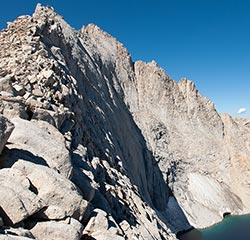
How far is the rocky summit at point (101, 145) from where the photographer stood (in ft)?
29.6

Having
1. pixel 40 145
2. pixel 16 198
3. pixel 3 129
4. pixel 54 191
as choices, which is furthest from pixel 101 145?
pixel 16 198

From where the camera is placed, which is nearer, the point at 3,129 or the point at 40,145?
the point at 3,129

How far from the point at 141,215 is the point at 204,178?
3860 cm

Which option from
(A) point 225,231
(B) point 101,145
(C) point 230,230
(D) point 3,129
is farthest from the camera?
(C) point 230,230

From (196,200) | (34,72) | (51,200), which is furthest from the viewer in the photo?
(196,200)

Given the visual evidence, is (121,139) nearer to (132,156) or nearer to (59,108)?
(132,156)

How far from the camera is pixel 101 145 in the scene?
78.8ft

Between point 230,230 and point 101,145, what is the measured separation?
27525mm

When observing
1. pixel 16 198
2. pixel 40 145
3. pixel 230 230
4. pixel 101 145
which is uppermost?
pixel 101 145

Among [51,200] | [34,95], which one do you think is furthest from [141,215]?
[51,200]

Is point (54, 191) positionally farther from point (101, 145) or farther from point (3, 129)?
point (101, 145)

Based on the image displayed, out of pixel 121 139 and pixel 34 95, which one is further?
pixel 121 139

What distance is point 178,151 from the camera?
57375 millimetres

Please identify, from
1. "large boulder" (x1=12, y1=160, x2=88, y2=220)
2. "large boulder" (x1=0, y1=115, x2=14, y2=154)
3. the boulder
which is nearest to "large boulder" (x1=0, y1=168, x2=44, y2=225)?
"large boulder" (x1=12, y1=160, x2=88, y2=220)
